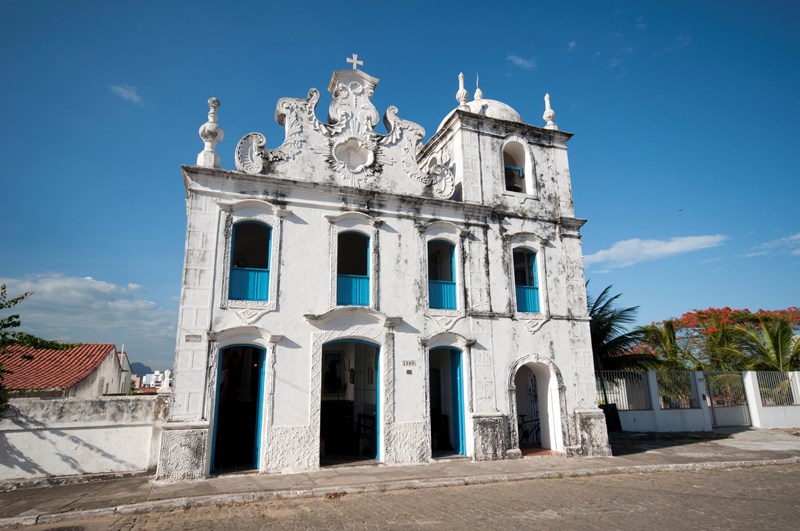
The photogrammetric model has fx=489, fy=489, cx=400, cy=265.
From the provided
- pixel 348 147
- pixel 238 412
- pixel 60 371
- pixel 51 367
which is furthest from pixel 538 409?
pixel 51 367

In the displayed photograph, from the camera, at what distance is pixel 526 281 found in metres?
15.2

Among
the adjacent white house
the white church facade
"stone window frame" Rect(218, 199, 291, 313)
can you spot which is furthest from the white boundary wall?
the adjacent white house

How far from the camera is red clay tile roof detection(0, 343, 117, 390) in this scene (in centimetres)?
1495

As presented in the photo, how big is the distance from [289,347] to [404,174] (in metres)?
5.55

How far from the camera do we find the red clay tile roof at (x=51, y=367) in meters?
14.9

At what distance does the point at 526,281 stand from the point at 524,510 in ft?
27.3

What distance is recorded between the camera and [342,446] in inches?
548

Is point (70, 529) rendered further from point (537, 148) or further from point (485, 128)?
point (537, 148)

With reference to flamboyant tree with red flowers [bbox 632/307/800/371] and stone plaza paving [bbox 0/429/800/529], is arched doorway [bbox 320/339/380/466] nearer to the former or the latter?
stone plaza paving [bbox 0/429/800/529]

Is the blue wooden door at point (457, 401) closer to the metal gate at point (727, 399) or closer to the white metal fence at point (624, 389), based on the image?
the white metal fence at point (624, 389)

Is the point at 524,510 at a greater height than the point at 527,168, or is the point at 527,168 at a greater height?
the point at 527,168

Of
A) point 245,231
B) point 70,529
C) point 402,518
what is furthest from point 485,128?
point 70,529

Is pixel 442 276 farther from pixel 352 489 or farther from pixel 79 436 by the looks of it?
pixel 79 436

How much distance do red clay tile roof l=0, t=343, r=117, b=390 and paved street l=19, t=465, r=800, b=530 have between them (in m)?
9.55
